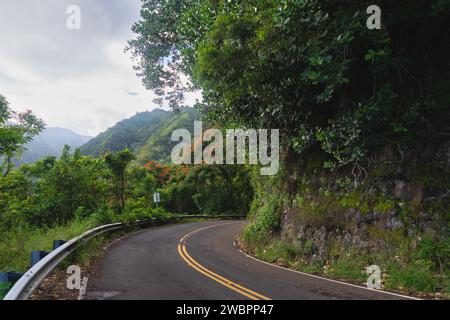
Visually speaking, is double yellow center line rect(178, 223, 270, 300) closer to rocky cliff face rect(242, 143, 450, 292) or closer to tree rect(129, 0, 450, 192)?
rocky cliff face rect(242, 143, 450, 292)

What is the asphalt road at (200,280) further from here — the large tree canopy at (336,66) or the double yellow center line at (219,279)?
the large tree canopy at (336,66)

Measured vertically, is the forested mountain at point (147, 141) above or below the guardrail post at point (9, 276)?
above

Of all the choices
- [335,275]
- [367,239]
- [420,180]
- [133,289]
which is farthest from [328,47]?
[133,289]

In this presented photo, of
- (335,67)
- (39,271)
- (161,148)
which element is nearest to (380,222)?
(335,67)

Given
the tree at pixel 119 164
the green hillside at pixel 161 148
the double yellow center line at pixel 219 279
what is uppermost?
the green hillside at pixel 161 148

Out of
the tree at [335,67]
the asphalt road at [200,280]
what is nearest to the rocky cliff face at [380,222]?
the tree at [335,67]

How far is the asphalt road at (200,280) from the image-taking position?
7332 mm

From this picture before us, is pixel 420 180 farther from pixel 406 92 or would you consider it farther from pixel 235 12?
pixel 235 12

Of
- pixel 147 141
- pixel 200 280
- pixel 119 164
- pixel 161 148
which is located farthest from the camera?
pixel 147 141

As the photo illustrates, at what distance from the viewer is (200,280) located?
8.81m

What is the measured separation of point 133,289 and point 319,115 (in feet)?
27.7

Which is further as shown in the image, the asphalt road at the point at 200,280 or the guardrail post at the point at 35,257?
the guardrail post at the point at 35,257

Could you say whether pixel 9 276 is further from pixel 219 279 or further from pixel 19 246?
pixel 19 246

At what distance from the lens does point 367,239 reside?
1014 centimetres
